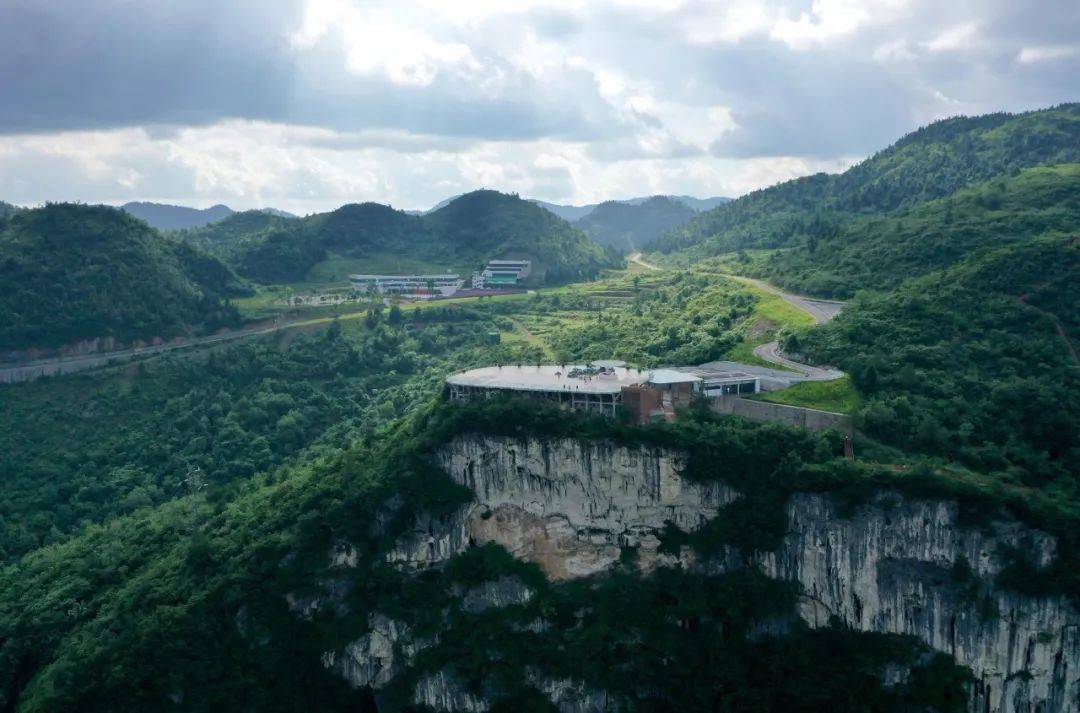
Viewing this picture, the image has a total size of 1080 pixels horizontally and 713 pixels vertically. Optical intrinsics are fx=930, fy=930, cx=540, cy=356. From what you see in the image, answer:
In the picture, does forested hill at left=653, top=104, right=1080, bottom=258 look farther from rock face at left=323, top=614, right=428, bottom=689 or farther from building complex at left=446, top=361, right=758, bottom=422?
rock face at left=323, top=614, right=428, bottom=689

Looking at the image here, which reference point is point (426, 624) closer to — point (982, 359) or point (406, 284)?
point (982, 359)

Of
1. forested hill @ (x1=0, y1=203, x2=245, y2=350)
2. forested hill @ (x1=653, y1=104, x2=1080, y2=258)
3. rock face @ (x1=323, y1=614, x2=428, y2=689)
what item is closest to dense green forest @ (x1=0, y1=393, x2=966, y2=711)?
rock face @ (x1=323, y1=614, x2=428, y2=689)

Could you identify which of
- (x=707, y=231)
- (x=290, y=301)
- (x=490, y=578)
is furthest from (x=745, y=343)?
(x=707, y=231)

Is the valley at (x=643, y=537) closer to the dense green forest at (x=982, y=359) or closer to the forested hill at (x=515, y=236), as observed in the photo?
the dense green forest at (x=982, y=359)

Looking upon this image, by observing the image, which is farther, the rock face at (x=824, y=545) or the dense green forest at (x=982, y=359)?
the dense green forest at (x=982, y=359)

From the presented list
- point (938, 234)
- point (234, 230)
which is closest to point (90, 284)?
point (234, 230)

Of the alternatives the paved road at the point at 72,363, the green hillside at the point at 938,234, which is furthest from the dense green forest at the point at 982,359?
the paved road at the point at 72,363
